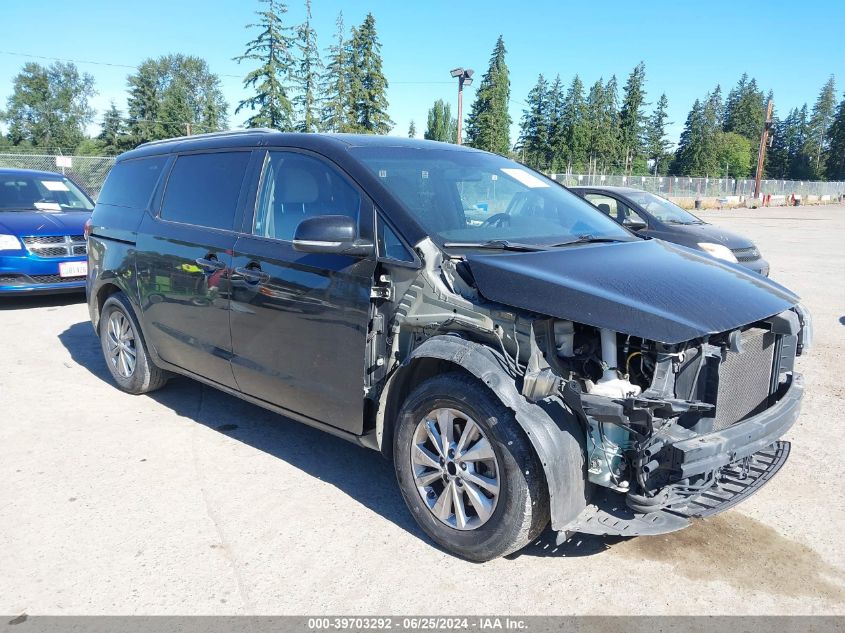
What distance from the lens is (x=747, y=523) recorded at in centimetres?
345

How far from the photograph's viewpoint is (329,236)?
3.16 m

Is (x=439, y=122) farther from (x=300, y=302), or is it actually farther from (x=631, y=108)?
(x=300, y=302)

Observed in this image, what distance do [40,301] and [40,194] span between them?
1641 mm

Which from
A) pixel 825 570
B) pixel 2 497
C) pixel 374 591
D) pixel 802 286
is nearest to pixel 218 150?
pixel 2 497

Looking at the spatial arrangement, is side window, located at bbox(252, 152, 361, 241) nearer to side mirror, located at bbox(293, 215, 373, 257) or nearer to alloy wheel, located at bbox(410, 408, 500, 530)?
side mirror, located at bbox(293, 215, 373, 257)

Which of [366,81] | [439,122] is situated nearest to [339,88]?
[366,81]

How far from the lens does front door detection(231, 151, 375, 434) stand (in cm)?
338

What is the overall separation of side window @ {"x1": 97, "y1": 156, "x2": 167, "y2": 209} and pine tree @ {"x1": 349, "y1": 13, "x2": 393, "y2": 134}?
1682 inches

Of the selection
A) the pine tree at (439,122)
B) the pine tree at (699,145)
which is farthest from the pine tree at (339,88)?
the pine tree at (439,122)

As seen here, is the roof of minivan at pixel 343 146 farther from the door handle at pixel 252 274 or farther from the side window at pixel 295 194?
the door handle at pixel 252 274

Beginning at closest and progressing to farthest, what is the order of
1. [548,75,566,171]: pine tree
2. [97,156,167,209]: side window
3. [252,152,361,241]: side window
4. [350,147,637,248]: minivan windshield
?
[350,147,637,248]: minivan windshield, [252,152,361,241]: side window, [97,156,167,209]: side window, [548,75,566,171]: pine tree

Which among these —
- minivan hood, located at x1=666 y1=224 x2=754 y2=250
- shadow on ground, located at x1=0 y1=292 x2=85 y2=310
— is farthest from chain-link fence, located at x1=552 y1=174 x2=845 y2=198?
shadow on ground, located at x1=0 y1=292 x2=85 y2=310

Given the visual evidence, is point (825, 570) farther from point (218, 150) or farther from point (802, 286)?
point (802, 286)

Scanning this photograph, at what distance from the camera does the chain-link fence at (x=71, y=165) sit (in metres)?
21.3
